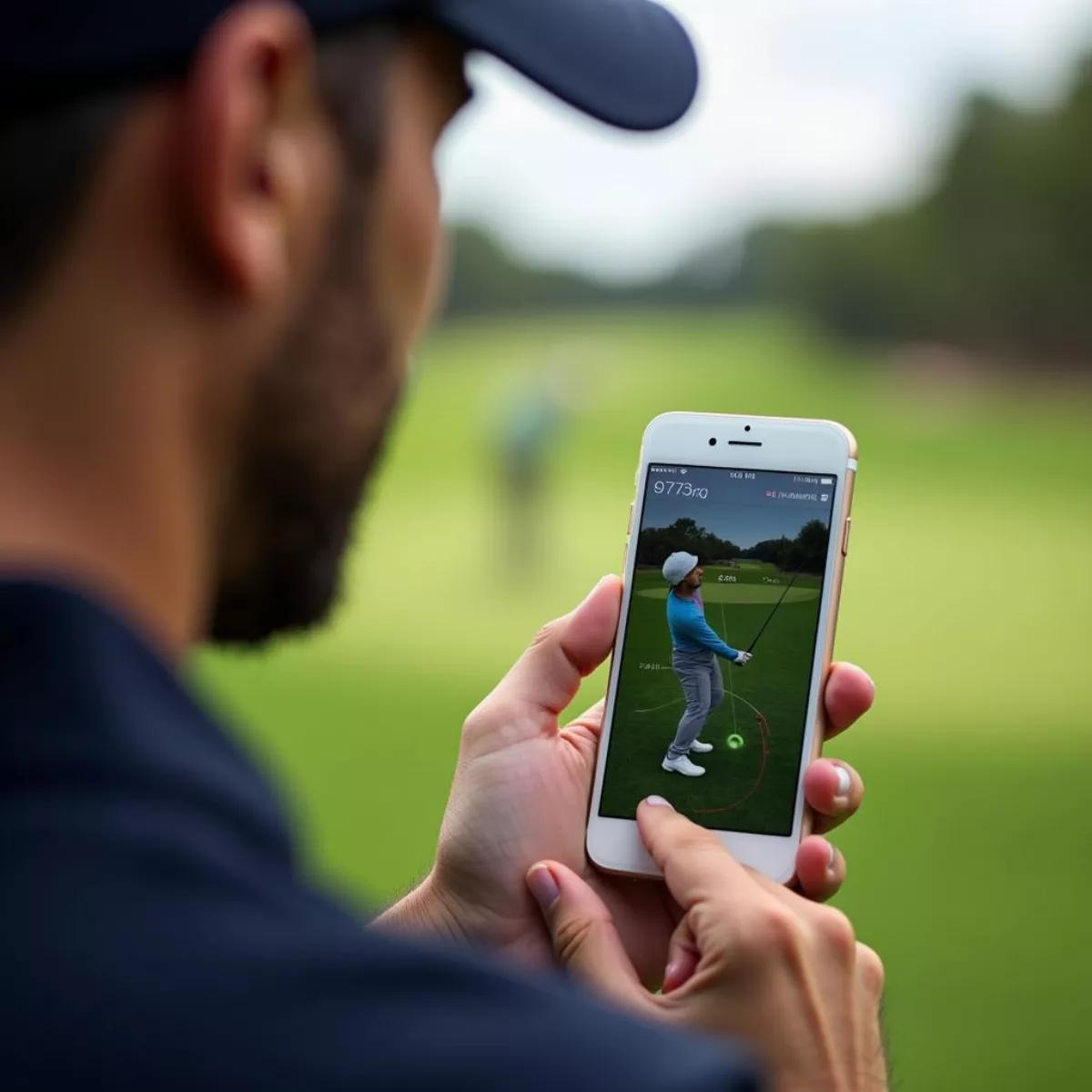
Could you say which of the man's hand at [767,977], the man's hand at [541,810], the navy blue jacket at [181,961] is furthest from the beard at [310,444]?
the man's hand at [541,810]

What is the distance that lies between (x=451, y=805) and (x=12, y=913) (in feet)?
2.06

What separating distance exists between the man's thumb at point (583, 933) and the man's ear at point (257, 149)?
458mm

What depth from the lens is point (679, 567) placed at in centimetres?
101

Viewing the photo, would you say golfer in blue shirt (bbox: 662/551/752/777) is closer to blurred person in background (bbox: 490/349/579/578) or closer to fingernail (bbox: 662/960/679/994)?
fingernail (bbox: 662/960/679/994)

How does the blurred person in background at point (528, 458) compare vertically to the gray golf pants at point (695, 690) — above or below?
above

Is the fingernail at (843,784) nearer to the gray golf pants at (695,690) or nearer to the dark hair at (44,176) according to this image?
the gray golf pants at (695,690)

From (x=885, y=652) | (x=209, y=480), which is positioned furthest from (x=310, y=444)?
(x=885, y=652)

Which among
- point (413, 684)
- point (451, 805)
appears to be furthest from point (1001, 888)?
point (451, 805)

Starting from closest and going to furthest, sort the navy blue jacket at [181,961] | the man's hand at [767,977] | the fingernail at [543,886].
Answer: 1. the navy blue jacket at [181,961]
2. the man's hand at [767,977]
3. the fingernail at [543,886]

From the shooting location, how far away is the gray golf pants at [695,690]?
3.23 ft

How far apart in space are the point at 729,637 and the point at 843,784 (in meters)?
0.12

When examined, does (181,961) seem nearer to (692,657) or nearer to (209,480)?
(209,480)

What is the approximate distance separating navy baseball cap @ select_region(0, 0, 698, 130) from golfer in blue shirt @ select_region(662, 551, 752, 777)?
1.42 feet

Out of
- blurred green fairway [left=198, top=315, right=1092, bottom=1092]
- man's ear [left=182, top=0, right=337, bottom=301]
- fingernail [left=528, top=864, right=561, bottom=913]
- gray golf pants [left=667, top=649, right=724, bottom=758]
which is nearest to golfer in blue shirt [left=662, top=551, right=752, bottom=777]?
gray golf pants [left=667, top=649, right=724, bottom=758]
